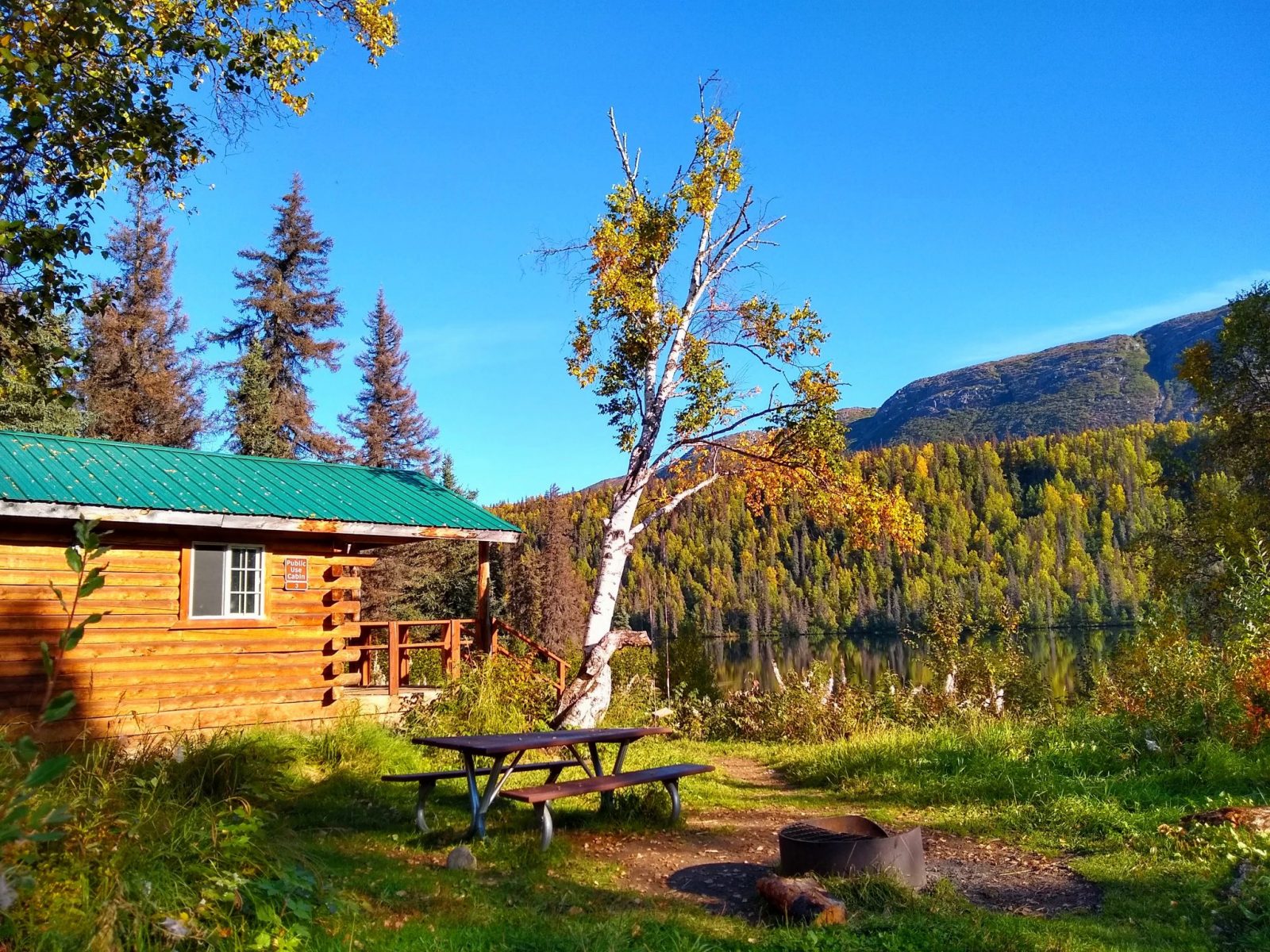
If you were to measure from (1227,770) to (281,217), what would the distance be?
29.1m

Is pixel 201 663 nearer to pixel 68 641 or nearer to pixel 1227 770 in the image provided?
pixel 68 641

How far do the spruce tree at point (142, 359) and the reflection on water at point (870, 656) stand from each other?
17789 millimetres

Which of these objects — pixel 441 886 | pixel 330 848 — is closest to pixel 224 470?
pixel 330 848

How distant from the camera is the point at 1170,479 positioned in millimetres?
22047

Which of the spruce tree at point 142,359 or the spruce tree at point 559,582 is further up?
the spruce tree at point 142,359

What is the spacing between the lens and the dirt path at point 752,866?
599 centimetres

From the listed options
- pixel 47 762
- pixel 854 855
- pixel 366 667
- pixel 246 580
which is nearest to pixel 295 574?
pixel 246 580

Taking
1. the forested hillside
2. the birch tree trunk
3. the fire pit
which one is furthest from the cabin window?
the forested hillside

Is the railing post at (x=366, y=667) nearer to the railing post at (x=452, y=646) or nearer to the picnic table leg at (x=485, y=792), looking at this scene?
the railing post at (x=452, y=646)

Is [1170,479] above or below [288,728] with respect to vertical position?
above

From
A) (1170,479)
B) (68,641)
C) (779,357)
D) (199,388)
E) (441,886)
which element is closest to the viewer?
(68,641)

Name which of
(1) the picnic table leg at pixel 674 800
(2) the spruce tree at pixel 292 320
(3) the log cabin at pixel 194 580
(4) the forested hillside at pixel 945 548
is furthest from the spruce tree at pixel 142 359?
(4) the forested hillside at pixel 945 548

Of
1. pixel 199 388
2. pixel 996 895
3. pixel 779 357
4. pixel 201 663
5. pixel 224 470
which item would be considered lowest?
pixel 996 895

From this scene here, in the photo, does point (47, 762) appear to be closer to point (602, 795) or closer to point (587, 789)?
point (587, 789)
